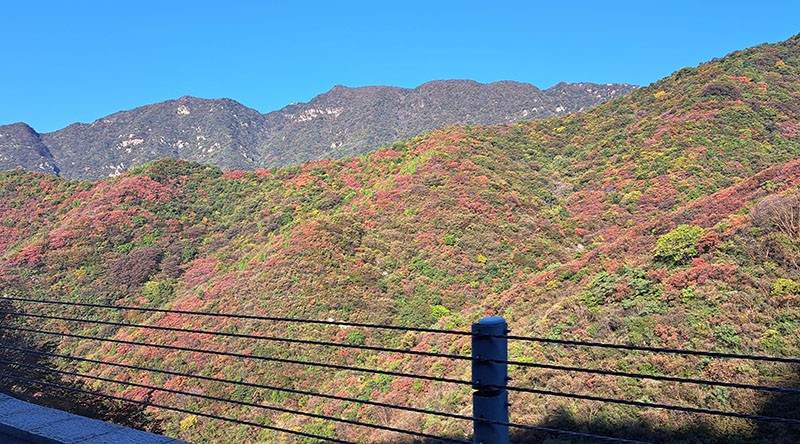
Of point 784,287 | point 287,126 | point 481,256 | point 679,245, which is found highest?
point 287,126

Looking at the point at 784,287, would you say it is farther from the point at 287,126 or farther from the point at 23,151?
the point at 23,151

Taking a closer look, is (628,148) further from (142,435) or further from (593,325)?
(142,435)

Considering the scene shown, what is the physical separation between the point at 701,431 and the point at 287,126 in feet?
523

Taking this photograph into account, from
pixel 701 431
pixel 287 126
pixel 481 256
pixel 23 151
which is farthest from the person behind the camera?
pixel 287 126

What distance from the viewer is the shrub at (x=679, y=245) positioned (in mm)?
14945

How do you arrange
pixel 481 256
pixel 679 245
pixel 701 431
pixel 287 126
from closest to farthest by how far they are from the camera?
pixel 701 431
pixel 679 245
pixel 481 256
pixel 287 126

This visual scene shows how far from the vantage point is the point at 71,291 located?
3588cm

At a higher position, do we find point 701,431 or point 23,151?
point 23,151

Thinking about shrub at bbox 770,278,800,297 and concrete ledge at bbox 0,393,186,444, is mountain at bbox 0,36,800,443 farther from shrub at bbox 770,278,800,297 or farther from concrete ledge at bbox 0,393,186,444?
concrete ledge at bbox 0,393,186,444

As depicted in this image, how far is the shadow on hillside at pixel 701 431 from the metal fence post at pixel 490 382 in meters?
7.51

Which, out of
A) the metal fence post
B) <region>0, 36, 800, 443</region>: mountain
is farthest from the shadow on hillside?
the metal fence post

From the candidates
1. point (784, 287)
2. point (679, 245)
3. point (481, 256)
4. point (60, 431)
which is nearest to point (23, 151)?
point (481, 256)

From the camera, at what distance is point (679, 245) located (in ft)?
51.2

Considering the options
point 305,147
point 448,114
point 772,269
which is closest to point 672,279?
point 772,269
